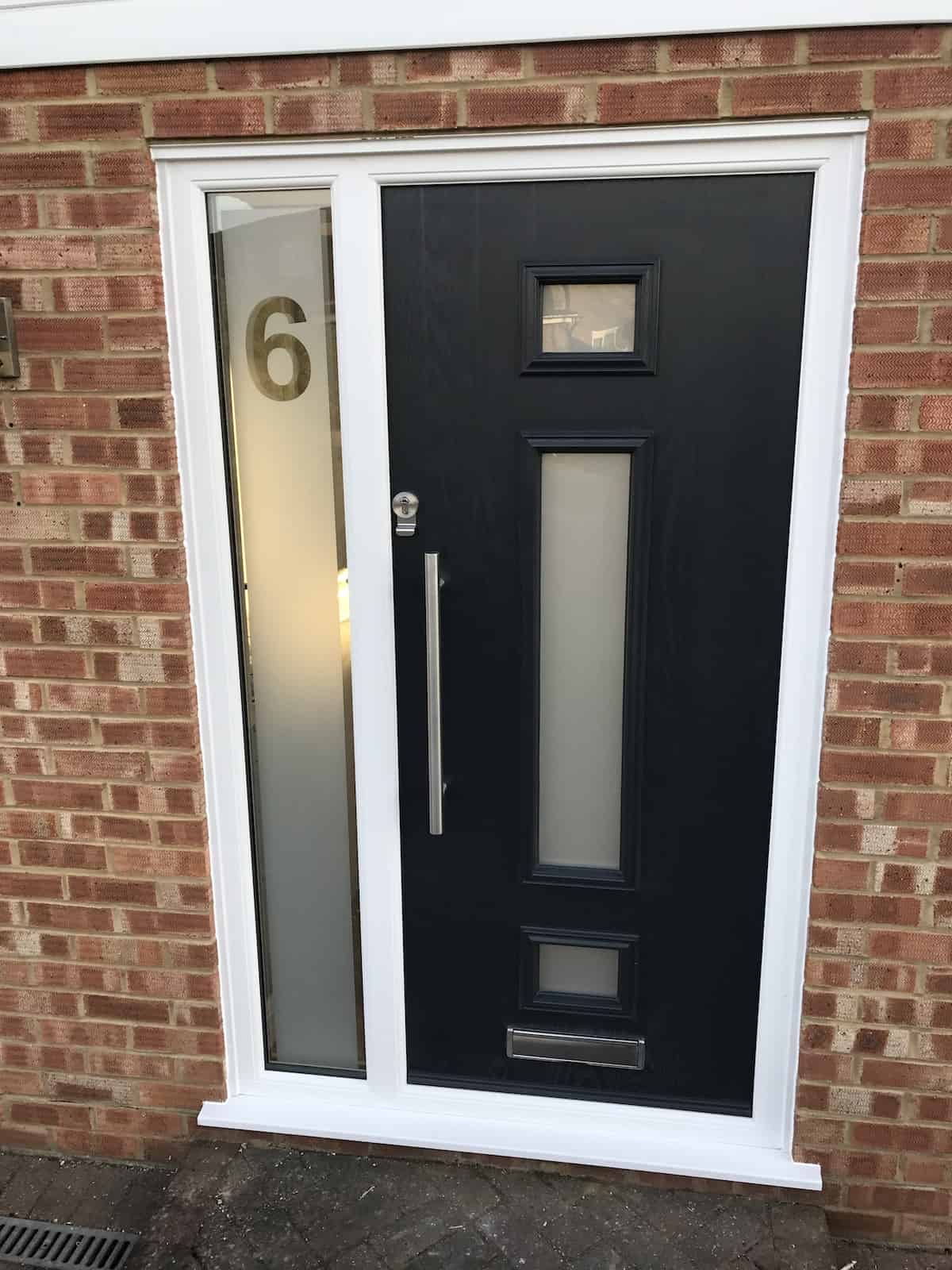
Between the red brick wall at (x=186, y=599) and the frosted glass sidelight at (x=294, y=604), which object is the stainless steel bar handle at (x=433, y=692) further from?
the red brick wall at (x=186, y=599)

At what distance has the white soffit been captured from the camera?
1910mm

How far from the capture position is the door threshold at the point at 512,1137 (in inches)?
95.0

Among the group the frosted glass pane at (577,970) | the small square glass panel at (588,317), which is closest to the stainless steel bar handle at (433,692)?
the frosted glass pane at (577,970)

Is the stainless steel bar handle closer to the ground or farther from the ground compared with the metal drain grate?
farther from the ground

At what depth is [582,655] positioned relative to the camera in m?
2.37

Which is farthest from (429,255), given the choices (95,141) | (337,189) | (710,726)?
(710,726)

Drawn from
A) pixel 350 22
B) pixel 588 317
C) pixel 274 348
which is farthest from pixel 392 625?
pixel 350 22

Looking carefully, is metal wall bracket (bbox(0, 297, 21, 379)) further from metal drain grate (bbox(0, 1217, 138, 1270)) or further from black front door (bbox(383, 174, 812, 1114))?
metal drain grate (bbox(0, 1217, 138, 1270))

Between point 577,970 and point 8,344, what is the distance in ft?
6.74

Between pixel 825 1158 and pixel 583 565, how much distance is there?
1555 mm

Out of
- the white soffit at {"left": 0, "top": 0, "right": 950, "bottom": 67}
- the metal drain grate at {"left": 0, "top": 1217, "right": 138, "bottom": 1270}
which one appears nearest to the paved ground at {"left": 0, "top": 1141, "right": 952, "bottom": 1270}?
the metal drain grate at {"left": 0, "top": 1217, "right": 138, "bottom": 1270}

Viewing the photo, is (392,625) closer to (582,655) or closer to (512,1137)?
(582,655)

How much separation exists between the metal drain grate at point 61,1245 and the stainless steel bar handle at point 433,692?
132 cm

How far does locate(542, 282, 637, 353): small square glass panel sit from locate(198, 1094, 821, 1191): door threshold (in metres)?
1.93
